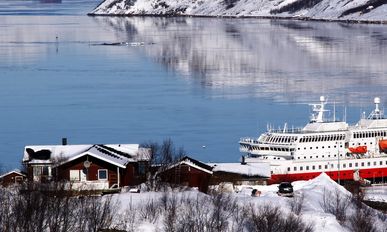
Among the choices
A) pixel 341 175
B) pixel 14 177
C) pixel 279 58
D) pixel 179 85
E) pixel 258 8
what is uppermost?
pixel 14 177

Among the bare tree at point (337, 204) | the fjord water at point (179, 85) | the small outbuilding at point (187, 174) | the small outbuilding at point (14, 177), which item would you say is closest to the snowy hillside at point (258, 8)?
the fjord water at point (179, 85)

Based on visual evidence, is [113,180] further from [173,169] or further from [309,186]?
[309,186]

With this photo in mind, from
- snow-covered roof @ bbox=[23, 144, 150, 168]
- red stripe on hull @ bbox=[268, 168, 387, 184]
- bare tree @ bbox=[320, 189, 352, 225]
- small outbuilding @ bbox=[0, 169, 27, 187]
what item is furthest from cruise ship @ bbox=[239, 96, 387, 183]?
bare tree @ bbox=[320, 189, 352, 225]

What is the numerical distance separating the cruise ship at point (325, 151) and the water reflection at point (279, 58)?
9.29 m

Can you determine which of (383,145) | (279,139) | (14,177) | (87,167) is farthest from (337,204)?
(383,145)

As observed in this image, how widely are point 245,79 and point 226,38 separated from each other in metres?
26.4

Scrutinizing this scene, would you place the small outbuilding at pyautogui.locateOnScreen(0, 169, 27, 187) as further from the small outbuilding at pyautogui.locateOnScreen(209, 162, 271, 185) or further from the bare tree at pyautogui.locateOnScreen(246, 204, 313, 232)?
the bare tree at pyautogui.locateOnScreen(246, 204, 313, 232)

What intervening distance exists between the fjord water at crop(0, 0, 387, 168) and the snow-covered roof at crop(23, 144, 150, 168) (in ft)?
16.5

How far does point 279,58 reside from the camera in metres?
50.2

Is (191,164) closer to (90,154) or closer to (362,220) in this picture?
(90,154)

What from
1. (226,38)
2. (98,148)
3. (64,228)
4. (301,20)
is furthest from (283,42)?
(64,228)

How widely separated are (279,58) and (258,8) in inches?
2298

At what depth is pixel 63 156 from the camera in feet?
53.1

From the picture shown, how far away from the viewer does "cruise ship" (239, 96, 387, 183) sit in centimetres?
2067
